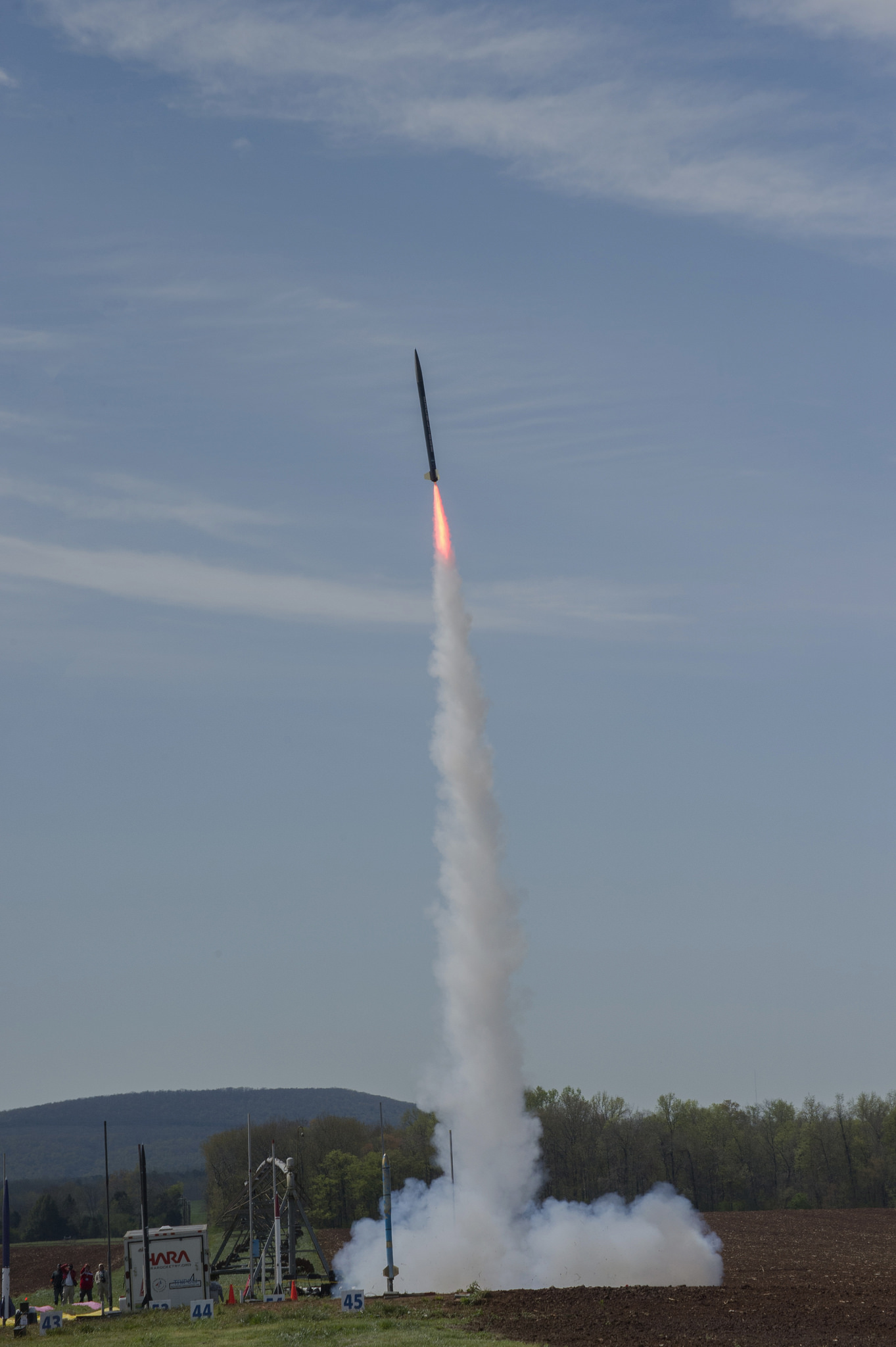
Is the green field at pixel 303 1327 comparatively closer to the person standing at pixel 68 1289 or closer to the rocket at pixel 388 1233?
the rocket at pixel 388 1233

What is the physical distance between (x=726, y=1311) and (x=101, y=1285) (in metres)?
29.9

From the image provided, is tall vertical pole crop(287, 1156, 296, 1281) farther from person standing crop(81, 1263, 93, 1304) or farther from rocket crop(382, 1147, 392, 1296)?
person standing crop(81, 1263, 93, 1304)

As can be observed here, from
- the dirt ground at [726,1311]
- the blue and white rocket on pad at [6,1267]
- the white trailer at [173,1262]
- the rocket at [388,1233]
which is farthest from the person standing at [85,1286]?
the dirt ground at [726,1311]

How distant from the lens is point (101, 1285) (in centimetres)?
5228

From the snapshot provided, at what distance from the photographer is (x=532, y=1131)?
143ft

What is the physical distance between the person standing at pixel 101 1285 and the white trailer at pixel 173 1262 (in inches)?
58.3

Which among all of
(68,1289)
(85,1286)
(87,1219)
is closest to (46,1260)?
(68,1289)

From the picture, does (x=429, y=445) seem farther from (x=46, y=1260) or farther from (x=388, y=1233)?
(x=46, y=1260)

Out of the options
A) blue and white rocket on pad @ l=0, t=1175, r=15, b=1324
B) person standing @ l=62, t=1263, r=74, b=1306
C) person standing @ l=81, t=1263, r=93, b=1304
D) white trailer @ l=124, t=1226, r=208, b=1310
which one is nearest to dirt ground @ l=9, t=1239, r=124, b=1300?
person standing @ l=62, t=1263, r=74, b=1306

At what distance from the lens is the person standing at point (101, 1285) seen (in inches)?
1726

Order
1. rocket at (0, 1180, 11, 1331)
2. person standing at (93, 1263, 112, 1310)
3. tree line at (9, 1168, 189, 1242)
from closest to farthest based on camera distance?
rocket at (0, 1180, 11, 1331) < person standing at (93, 1263, 112, 1310) < tree line at (9, 1168, 189, 1242)

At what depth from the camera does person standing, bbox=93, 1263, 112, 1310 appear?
4383 centimetres

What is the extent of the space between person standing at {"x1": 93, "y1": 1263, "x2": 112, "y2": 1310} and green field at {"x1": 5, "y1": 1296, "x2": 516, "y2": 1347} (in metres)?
5.09

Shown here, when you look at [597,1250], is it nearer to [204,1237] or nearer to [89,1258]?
[204,1237]
